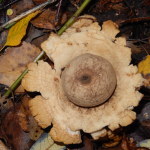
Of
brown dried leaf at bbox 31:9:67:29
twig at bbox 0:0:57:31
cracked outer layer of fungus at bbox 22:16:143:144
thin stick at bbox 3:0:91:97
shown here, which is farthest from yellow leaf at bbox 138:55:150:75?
twig at bbox 0:0:57:31

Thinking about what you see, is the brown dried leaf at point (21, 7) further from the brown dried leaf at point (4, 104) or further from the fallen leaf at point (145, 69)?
the fallen leaf at point (145, 69)

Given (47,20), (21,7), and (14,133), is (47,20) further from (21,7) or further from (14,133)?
(14,133)

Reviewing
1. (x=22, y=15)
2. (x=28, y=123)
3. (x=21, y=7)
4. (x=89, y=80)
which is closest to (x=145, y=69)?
(x=89, y=80)

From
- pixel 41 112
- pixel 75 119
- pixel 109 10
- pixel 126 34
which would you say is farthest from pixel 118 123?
pixel 109 10

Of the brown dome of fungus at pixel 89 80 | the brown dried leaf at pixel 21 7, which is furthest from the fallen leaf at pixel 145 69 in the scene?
the brown dried leaf at pixel 21 7

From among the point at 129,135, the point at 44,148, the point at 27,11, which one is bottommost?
the point at 129,135

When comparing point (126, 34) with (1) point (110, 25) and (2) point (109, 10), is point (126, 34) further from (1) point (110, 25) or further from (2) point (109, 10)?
(1) point (110, 25)
